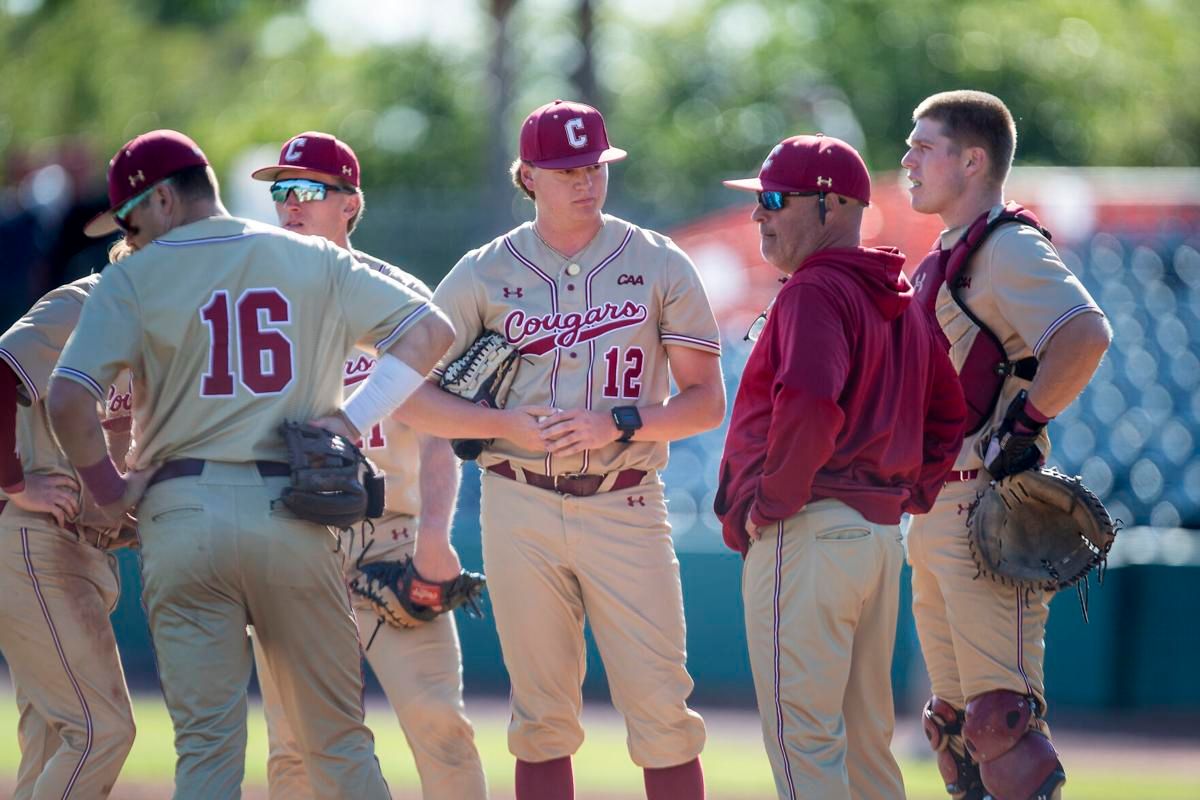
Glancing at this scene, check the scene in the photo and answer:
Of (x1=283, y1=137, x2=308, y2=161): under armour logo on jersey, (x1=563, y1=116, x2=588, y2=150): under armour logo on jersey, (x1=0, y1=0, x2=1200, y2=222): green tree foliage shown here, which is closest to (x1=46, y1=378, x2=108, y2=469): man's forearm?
(x1=283, y1=137, x2=308, y2=161): under armour logo on jersey

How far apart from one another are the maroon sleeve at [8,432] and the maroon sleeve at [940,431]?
2.56 metres

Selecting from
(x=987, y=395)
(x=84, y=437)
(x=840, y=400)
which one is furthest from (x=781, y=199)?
(x=84, y=437)

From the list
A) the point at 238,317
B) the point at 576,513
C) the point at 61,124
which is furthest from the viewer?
the point at 61,124

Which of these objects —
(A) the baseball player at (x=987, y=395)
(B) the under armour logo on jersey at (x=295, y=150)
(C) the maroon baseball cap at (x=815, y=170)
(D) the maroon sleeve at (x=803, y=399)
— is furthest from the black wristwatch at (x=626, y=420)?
(B) the under armour logo on jersey at (x=295, y=150)

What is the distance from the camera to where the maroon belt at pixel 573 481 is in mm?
→ 4805

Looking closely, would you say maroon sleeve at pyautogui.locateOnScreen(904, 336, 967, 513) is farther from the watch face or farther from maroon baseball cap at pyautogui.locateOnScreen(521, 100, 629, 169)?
maroon baseball cap at pyautogui.locateOnScreen(521, 100, 629, 169)

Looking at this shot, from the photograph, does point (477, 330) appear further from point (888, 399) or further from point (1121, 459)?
point (1121, 459)

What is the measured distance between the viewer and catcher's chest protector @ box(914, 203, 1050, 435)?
488cm

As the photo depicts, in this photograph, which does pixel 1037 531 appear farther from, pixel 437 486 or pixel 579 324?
pixel 437 486

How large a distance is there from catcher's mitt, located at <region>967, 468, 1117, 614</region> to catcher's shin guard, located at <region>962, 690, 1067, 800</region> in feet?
1.19

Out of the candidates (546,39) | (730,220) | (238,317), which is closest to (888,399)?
(238,317)

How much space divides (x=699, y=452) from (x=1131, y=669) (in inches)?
→ 134

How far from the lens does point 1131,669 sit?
32.7ft

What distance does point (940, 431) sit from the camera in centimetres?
464
